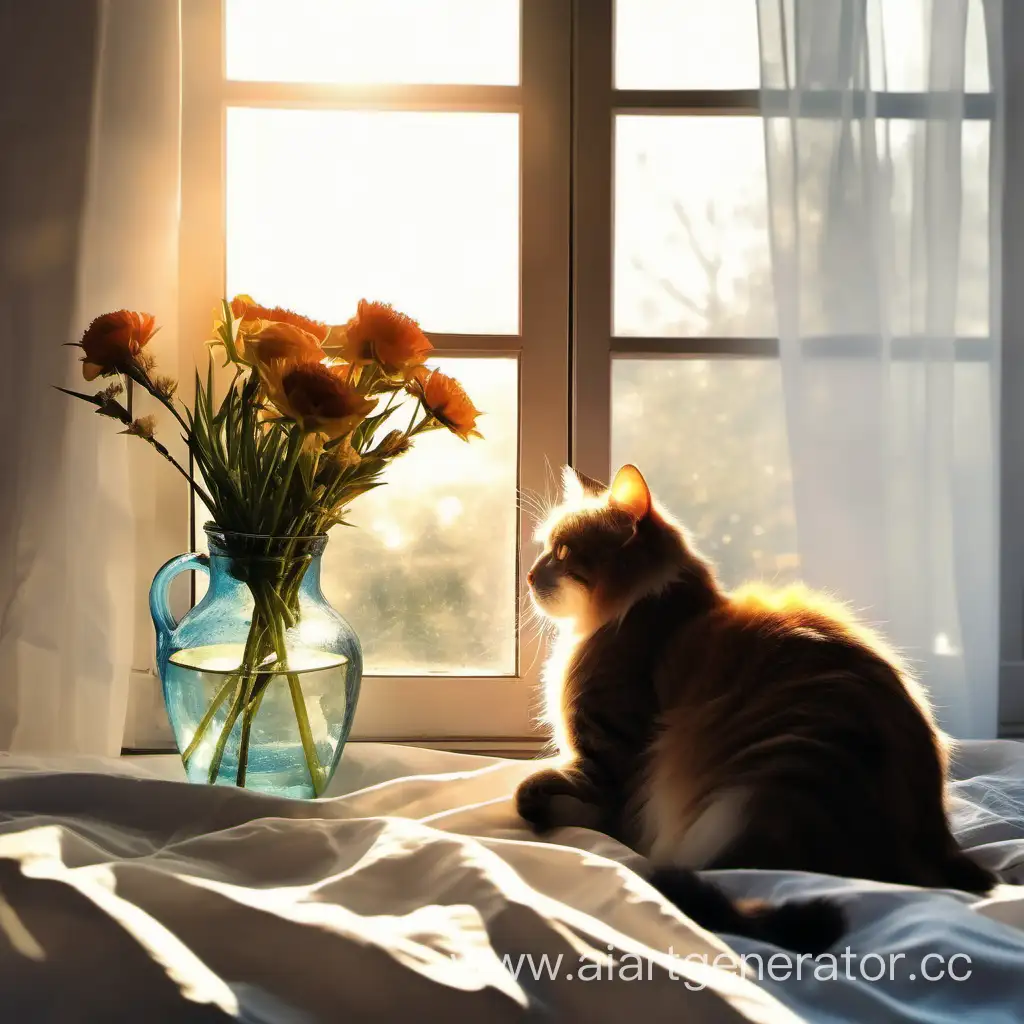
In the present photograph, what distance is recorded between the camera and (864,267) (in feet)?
4.74

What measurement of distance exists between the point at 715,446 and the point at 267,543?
0.81 metres

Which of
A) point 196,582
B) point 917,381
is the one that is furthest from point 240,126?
point 917,381

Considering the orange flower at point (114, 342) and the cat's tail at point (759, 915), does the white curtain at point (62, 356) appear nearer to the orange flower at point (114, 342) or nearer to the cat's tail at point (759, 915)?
the orange flower at point (114, 342)

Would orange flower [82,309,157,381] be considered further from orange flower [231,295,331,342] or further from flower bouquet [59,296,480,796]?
orange flower [231,295,331,342]

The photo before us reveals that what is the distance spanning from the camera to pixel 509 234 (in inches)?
64.9

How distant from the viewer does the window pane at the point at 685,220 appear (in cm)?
158

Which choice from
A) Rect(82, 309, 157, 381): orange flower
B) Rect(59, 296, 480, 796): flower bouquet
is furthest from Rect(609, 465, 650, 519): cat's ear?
Rect(82, 309, 157, 381): orange flower

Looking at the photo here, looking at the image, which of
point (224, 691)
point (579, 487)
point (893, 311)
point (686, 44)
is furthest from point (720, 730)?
point (686, 44)

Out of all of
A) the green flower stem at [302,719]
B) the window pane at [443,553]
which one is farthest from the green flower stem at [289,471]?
the window pane at [443,553]

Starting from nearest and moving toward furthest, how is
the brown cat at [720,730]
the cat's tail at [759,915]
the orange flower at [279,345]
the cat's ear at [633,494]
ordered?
the cat's tail at [759,915], the brown cat at [720,730], the orange flower at [279,345], the cat's ear at [633,494]

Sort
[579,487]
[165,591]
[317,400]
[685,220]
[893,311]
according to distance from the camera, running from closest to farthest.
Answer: [317,400] → [165,591] → [579,487] → [893,311] → [685,220]

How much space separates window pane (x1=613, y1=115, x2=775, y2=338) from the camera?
1582mm

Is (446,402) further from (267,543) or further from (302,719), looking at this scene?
(302,719)

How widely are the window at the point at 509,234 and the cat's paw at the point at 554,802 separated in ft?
1.90
